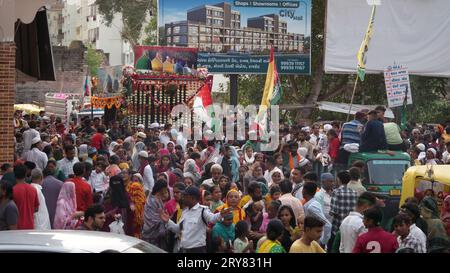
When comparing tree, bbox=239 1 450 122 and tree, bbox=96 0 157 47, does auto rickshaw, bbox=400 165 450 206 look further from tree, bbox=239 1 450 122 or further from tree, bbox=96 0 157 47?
tree, bbox=96 0 157 47

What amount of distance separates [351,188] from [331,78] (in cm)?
2609

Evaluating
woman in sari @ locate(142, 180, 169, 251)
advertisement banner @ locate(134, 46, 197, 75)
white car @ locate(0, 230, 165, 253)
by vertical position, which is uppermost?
advertisement banner @ locate(134, 46, 197, 75)

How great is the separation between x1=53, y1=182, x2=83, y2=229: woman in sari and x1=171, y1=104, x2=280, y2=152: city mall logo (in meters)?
8.63

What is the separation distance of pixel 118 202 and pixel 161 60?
17.0 m

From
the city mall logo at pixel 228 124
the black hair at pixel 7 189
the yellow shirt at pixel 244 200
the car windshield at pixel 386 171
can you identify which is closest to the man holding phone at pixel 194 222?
the yellow shirt at pixel 244 200

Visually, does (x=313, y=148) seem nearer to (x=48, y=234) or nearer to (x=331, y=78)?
(x=48, y=234)

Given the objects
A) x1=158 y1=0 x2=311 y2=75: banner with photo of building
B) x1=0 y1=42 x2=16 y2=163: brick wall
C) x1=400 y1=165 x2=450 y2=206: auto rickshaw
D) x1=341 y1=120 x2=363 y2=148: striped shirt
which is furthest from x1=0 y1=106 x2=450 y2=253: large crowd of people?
x1=158 y1=0 x2=311 y2=75: banner with photo of building

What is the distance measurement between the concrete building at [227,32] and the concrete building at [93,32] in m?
57.7

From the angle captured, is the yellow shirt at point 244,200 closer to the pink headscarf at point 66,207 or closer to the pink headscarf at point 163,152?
the pink headscarf at point 66,207

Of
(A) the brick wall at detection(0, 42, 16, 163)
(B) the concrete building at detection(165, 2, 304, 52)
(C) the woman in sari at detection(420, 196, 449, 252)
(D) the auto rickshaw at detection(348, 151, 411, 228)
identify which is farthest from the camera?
(B) the concrete building at detection(165, 2, 304, 52)

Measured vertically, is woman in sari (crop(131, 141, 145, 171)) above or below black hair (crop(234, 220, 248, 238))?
below

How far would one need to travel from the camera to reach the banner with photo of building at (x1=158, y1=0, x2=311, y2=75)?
29.1 m

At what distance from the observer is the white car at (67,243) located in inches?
240

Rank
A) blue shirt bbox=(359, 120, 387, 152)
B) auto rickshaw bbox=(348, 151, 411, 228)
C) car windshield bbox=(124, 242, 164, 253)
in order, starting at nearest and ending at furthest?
car windshield bbox=(124, 242, 164, 253), auto rickshaw bbox=(348, 151, 411, 228), blue shirt bbox=(359, 120, 387, 152)
